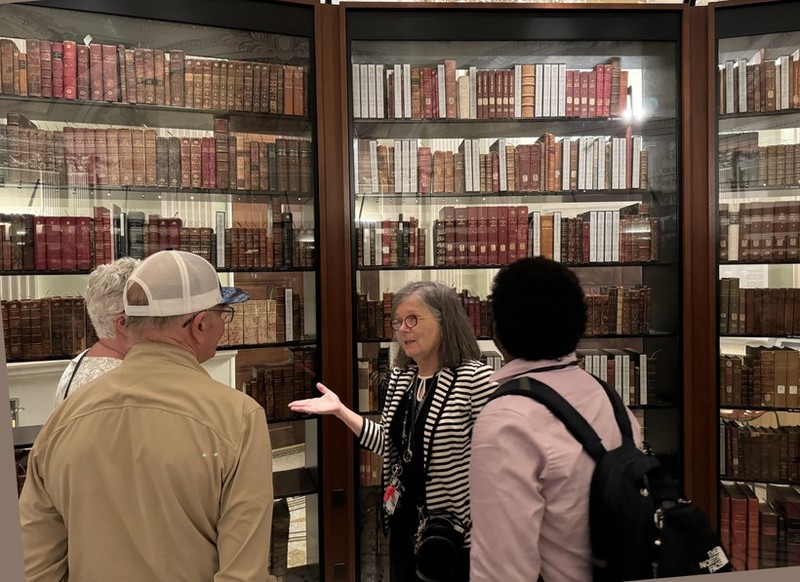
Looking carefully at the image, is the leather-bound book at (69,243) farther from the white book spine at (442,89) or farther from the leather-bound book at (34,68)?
the white book spine at (442,89)

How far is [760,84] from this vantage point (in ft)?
10.8

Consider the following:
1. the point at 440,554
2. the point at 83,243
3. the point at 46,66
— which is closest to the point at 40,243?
the point at 83,243

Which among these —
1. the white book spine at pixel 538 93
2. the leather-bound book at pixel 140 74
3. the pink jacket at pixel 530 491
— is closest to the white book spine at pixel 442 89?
the white book spine at pixel 538 93

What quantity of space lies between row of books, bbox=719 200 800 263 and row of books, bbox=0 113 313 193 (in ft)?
7.48

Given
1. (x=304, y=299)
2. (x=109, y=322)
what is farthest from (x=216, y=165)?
(x=109, y=322)

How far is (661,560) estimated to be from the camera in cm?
130

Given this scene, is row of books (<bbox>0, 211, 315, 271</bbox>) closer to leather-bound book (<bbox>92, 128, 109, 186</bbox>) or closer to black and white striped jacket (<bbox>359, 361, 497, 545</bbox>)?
leather-bound book (<bbox>92, 128, 109, 186</bbox>)

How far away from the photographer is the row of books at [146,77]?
275 cm

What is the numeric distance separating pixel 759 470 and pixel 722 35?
233 centimetres

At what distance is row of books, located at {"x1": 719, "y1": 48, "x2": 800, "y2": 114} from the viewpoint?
3.24 metres

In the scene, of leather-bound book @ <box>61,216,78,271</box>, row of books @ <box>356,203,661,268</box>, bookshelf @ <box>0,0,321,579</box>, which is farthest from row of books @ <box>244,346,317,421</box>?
leather-bound book @ <box>61,216,78,271</box>

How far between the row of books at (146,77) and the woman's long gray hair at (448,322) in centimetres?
132

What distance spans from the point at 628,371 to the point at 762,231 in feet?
3.44

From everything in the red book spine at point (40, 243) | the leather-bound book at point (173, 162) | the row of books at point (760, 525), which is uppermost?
the leather-bound book at point (173, 162)
